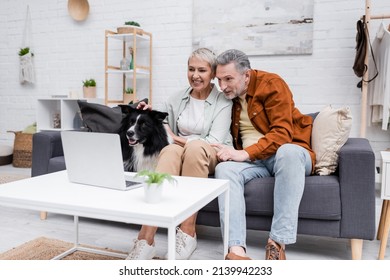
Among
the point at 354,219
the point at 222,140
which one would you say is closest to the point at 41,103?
the point at 222,140

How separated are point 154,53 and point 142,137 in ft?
7.28

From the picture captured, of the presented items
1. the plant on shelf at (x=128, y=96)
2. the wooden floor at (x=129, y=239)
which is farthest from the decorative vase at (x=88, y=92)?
the wooden floor at (x=129, y=239)

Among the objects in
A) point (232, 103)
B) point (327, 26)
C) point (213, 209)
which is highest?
point (327, 26)

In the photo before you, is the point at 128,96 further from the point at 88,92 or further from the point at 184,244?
the point at 184,244

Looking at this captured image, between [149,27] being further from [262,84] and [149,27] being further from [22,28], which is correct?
[262,84]

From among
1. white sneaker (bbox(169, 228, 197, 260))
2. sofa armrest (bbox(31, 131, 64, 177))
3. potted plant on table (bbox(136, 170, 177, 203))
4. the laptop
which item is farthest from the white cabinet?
potted plant on table (bbox(136, 170, 177, 203))

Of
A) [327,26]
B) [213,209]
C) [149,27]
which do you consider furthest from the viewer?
[149,27]

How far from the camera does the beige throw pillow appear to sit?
6.27 ft

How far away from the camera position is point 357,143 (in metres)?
2.03

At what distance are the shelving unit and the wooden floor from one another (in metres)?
1.80

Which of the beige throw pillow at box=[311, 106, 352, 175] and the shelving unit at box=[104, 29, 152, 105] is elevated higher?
the shelving unit at box=[104, 29, 152, 105]

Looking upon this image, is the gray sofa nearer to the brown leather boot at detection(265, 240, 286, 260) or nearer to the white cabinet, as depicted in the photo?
the brown leather boot at detection(265, 240, 286, 260)

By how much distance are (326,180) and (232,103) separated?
25.4 inches

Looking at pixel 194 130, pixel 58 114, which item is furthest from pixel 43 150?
pixel 58 114
